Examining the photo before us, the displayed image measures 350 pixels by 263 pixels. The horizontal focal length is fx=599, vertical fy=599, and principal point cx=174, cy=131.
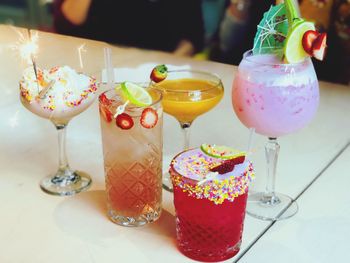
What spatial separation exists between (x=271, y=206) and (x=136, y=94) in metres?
0.34

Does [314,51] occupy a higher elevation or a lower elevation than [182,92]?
higher

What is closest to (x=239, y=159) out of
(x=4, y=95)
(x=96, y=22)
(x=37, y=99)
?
(x=37, y=99)

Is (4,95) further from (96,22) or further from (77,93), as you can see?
(96,22)

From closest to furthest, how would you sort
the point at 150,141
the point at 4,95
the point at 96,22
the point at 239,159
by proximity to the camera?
the point at 239,159
the point at 150,141
the point at 4,95
the point at 96,22

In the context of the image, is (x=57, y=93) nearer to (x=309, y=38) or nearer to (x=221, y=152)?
(x=221, y=152)

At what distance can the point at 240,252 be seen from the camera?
97 centimetres

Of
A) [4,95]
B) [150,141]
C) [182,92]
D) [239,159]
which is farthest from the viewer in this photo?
[4,95]

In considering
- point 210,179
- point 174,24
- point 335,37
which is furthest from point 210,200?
point 174,24

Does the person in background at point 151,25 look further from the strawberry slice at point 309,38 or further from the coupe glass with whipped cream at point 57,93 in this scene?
the strawberry slice at point 309,38

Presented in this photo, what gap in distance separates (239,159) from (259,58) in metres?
0.23

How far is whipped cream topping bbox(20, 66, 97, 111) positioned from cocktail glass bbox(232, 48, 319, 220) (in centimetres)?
30

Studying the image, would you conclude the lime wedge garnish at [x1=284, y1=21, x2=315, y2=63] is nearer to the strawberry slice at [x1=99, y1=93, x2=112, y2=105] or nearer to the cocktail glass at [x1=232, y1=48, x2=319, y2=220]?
the cocktail glass at [x1=232, y1=48, x2=319, y2=220]

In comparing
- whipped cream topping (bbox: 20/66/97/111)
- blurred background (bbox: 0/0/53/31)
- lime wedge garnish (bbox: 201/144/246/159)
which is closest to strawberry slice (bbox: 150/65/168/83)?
whipped cream topping (bbox: 20/66/97/111)

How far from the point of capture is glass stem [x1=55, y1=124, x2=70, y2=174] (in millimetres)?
1209
